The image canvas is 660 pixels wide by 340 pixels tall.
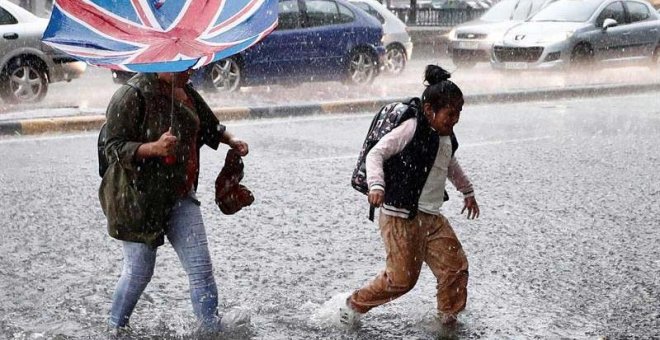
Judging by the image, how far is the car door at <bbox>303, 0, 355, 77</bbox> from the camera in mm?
15633

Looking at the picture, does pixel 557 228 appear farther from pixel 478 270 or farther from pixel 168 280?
pixel 168 280

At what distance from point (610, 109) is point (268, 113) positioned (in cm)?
473

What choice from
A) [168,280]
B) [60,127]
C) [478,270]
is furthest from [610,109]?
[168,280]

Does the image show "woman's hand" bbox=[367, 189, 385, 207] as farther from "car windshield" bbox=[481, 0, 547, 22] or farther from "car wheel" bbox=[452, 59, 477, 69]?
"car windshield" bbox=[481, 0, 547, 22]

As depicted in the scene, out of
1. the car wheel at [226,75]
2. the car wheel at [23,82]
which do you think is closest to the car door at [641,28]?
the car wheel at [226,75]

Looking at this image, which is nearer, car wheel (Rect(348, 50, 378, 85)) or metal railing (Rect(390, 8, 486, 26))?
car wheel (Rect(348, 50, 378, 85))

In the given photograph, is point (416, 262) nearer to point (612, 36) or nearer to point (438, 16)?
point (612, 36)

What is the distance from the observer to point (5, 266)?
6.03 m

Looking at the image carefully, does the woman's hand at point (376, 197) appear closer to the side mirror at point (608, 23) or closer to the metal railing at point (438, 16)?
the side mirror at point (608, 23)

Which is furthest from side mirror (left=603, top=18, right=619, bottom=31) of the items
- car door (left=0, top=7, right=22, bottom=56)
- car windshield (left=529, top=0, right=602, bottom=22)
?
car door (left=0, top=7, right=22, bottom=56)

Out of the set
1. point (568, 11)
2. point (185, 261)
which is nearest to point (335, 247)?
point (185, 261)

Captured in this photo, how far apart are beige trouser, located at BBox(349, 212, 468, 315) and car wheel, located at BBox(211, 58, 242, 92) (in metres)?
9.96

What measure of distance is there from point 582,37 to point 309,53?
18.5 ft

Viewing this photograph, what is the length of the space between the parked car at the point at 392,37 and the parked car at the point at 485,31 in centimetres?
161
